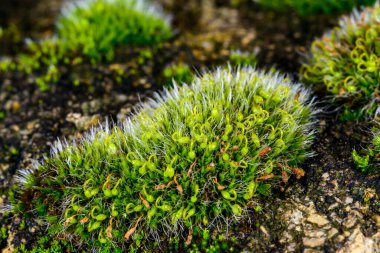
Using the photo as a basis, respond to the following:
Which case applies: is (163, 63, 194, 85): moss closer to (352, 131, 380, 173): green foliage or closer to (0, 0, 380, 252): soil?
(0, 0, 380, 252): soil

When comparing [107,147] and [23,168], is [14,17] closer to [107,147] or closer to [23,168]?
[23,168]

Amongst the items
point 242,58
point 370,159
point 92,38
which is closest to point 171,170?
point 370,159

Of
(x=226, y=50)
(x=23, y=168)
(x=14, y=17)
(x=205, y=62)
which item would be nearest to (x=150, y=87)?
(x=205, y=62)

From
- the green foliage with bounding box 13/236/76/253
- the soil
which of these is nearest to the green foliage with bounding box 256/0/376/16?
the soil

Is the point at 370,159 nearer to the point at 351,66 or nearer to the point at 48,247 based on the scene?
the point at 351,66

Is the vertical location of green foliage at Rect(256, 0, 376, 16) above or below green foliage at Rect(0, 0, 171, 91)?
below

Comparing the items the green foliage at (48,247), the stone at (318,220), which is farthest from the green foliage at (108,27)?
the stone at (318,220)
